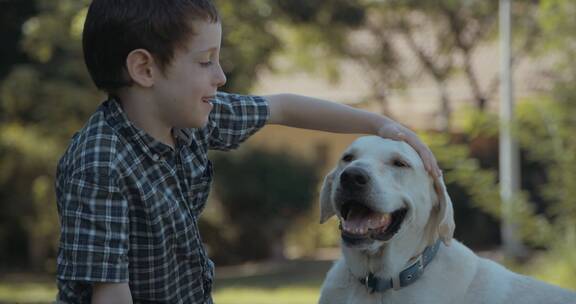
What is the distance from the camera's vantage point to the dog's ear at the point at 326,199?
4.07 meters

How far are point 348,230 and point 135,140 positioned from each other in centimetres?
104

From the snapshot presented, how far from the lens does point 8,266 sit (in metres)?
16.7

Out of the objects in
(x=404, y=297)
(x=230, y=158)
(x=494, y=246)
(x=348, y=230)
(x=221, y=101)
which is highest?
(x=221, y=101)

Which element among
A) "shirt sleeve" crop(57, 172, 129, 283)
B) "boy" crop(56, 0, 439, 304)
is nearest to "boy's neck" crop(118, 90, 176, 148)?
"boy" crop(56, 0, 439, 304)

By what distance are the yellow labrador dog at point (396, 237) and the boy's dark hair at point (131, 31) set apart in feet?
3.40

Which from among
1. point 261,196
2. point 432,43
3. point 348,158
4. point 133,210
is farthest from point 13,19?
point 432,43

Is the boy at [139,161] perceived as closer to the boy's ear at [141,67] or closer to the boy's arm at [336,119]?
the boy's ear at [141,67]

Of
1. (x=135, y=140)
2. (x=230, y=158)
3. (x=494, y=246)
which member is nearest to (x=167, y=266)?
(x=135, y=140)

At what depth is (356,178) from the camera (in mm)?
3719

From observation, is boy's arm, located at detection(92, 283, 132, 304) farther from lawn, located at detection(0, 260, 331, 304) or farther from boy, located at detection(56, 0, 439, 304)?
lawn, located at detection(0, 260, 331, 304)

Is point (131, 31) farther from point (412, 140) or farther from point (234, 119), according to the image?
point (412, 140)

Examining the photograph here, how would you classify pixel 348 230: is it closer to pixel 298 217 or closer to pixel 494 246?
pixel 298 217

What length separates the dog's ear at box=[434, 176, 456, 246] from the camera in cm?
378

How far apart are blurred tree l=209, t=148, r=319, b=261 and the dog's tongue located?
12269mm
